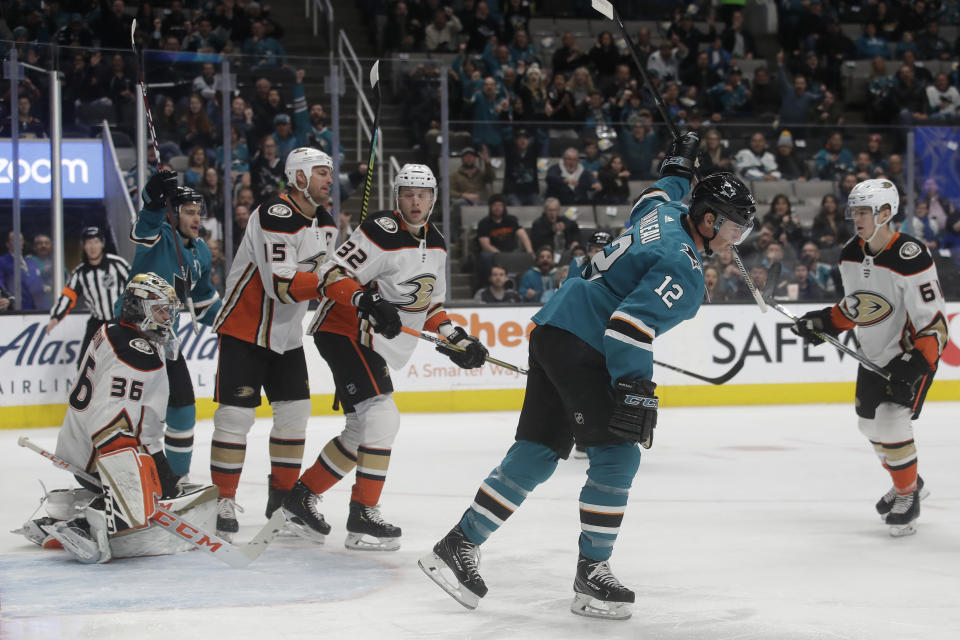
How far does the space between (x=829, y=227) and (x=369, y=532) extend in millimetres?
6383

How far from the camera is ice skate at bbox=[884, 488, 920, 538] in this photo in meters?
4.23

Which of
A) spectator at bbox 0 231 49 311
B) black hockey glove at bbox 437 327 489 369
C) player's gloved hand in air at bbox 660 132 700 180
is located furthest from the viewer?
spectator at bbox 0 231 49 311

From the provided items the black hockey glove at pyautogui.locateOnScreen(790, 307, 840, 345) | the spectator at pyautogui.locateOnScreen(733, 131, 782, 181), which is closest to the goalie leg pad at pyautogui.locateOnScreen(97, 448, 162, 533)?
the black hockey glove at pyautogui.locateOnScreen(790, 307, 840, 345)

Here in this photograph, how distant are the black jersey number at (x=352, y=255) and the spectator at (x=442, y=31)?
314 inches

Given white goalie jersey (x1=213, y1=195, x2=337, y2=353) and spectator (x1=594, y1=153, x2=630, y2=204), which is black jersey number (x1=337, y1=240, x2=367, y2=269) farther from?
spectator (x1=594, y1=153, x2=630, y2=204)

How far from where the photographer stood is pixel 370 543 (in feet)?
12.9

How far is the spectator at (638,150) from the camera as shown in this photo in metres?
9.50

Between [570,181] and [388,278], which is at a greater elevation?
[570,181]

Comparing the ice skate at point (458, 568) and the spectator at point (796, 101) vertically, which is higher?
the spectator at point (796, 101)

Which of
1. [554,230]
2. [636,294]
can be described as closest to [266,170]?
[554,230]

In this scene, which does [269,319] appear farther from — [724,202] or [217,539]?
[724,202]

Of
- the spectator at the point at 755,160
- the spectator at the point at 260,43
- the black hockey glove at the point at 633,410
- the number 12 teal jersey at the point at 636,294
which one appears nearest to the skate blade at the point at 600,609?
the black hockey glove at the point at 633,410

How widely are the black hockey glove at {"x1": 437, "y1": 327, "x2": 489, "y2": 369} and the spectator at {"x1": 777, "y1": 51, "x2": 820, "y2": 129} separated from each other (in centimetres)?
848

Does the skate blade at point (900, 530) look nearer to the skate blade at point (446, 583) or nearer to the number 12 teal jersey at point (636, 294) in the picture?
the number 12 teal jersey at point (636, 294)
